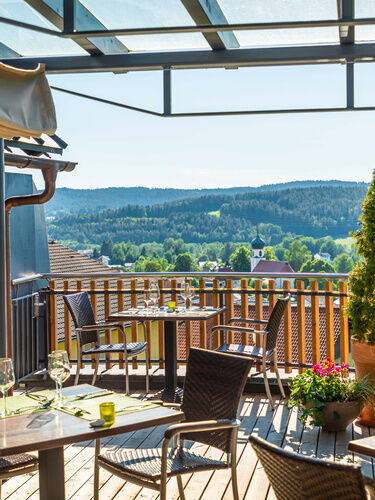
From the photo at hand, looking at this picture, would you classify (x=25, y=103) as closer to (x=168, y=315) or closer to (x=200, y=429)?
(x=200, y=429)

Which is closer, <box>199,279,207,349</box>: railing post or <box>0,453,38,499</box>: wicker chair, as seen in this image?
<box>0,453,38,499</box>: wicker chair

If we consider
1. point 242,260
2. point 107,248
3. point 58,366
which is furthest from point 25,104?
point 107,248

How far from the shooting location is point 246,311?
6910 mm

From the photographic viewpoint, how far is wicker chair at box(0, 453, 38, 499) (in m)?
3.23

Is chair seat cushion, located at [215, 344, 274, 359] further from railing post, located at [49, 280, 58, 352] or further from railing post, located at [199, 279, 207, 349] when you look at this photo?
railing post, located at [49, 280, 58, 352]

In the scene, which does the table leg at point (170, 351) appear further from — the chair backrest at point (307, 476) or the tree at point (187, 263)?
the chair backrest at point (307, 476)

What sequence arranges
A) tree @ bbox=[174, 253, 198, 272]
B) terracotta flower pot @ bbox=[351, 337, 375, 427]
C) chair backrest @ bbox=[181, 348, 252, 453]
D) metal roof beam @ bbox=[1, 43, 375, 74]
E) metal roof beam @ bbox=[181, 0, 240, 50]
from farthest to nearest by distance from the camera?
1. tree @ bbox=[174, 253, 198, 272]
2. terracotta flower pot @ bbox=[351, 337, 375, 427]
3. metal roof beam @ bbox=[1, 43, 375, 74]
4. metal roof beam @ bbox=[181, 0, 240, 50]
5. chair backrest @ bbox=[181, 348, 252, 453]

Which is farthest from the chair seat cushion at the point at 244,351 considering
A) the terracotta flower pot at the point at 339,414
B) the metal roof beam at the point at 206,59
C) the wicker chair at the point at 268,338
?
the metal roof beam at the point at 206,59

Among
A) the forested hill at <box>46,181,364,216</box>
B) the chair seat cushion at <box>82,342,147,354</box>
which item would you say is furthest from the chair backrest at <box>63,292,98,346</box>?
the forested hill at <box>46,181,364,216</box>

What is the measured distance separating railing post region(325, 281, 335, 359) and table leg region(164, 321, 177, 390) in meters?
1.48

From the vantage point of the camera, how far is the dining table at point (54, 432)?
2.54m

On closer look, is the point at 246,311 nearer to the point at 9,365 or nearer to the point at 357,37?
the point at 357,37

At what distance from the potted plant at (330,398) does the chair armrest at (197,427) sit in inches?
87.3

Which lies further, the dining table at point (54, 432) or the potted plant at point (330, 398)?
the potted plant at point (330, 398)
